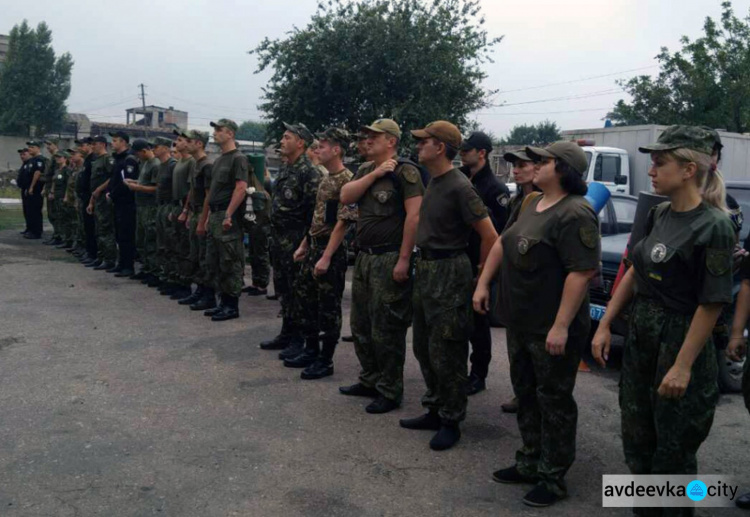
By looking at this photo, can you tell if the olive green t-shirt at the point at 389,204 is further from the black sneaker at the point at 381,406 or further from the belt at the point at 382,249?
the black sneaker at the point at 381,406

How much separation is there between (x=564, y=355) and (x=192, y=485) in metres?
2.08

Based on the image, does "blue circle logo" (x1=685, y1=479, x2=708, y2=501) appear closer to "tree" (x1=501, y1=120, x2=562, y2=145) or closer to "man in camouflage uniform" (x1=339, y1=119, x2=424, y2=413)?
"man in camouflage uniform" (x1=339, y1=119, x2=424, y2=413)

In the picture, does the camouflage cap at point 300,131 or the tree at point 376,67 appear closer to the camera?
the camouflage cap at point 300,131

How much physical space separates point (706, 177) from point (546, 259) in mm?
833

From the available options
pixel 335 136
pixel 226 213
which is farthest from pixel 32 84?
pixel 335 136

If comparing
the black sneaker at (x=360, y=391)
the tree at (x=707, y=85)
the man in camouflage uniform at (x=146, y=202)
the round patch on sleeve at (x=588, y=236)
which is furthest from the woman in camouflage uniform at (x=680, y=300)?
the tree at (x=707, y=85)

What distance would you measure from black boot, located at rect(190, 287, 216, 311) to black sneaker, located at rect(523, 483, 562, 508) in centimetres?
546

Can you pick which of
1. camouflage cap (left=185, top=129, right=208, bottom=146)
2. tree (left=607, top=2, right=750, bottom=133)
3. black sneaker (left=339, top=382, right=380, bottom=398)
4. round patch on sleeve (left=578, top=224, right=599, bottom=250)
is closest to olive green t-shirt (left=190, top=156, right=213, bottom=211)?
camouflage cap (left=185, top=129, right=208, bottom=146)

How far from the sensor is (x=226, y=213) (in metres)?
7.55

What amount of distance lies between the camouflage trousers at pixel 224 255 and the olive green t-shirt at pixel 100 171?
4023mm

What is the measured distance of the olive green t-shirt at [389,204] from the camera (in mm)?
4852

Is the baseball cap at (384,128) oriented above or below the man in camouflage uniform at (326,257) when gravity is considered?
above

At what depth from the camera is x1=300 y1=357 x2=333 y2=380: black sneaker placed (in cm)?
585

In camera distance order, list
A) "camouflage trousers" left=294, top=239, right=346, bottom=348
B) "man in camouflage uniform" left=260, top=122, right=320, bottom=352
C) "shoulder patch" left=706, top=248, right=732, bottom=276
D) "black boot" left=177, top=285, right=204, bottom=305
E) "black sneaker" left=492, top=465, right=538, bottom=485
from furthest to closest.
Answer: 1. "black boot" left=177, top=285, right=204, bottom=305
2. "man in camouflage uniform" left=260, top=122, right=320, bottom=352
3. "camouflage trousers" left=294, top=239, right=346, bottom=348
4. "black sneaker" left=492, top=465, right=538, bottom=485
5. "shoulder patch" left=706, top=248, right=732, bottom=276
